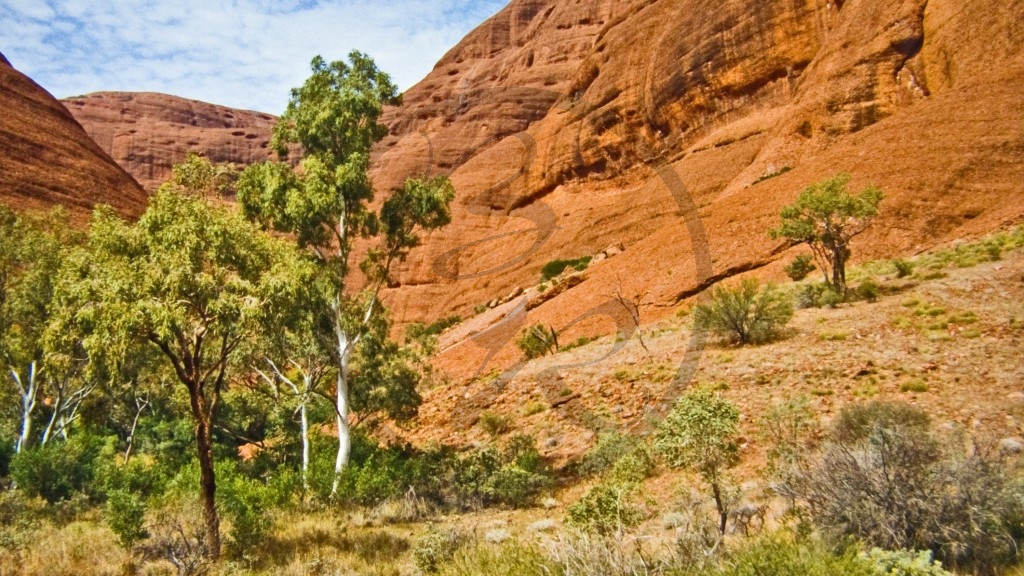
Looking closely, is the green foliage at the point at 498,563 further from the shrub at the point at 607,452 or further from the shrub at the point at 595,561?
the shrub at the point at 607,452

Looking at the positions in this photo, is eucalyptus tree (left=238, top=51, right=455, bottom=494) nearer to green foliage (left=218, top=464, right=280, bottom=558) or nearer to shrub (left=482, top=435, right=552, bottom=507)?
green foliage (left=218, top=464, right=280, bottom=558)

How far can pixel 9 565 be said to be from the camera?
23.9ft

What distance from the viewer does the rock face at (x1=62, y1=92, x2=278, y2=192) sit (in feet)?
324

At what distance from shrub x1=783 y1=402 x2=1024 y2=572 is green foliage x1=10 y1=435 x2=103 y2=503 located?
49.2 feet

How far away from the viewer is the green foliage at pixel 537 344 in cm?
2494

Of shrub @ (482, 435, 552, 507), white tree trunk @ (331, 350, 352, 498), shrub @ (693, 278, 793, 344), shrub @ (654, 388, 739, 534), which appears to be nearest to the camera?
shrub @ (654, 388, 739, 534)

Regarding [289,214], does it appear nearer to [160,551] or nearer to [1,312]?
[160,551]

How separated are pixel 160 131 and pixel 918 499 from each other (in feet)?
399

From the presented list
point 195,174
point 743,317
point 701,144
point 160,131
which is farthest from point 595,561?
point 160,131

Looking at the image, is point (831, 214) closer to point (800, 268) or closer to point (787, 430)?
point (800, 268)

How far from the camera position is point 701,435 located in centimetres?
709

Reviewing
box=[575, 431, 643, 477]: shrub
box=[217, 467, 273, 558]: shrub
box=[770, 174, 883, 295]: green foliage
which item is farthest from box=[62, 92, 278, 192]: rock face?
box=[575, 431, 643, 477]: shrub

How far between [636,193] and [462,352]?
2052 cm

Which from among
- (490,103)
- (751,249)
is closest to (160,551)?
(751,249)
